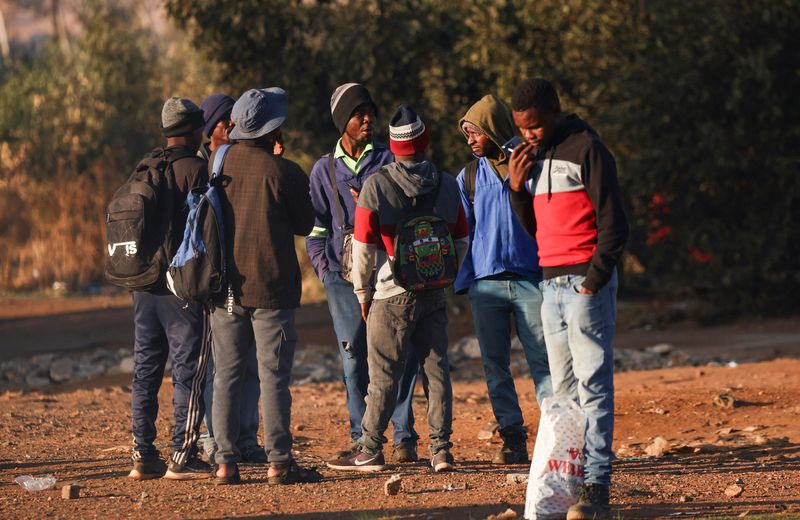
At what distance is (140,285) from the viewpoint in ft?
22.7

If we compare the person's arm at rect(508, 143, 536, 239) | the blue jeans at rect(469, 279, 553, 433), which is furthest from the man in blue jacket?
the person's arm at rect(508, 143, 536, 239)

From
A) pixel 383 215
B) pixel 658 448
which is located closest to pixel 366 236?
pixel 383 215

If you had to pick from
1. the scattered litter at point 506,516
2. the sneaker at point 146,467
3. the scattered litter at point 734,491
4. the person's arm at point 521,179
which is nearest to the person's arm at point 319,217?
the sneaker at point 146,467

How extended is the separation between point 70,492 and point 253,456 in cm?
123

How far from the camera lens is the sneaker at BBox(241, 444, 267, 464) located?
753 centimetres

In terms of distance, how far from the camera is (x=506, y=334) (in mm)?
7340

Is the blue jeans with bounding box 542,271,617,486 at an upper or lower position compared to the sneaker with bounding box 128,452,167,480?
upper

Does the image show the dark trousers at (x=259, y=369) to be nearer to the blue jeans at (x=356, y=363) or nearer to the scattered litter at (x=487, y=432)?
the blue jeans at (x=356, y=363)

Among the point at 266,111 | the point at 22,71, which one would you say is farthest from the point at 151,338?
the point at 22,71

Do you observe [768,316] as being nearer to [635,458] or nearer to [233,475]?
[635,458]

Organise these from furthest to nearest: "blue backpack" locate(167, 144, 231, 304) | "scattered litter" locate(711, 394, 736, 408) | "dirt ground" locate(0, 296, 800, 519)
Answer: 1. "scattered litter" locate(711, 394, 736, 408)
2. "blue backpack" locate(167, 144, 231, 304)
3. "dirt ground" locate(0, 296, 800, 519)

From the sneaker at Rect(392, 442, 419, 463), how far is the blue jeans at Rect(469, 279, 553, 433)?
0.53 meters

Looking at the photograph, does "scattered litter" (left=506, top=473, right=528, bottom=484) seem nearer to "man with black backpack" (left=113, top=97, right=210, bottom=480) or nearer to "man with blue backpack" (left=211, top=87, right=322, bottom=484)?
"man with blue backpack" (left=211, top=87, right=322, bottom=484)

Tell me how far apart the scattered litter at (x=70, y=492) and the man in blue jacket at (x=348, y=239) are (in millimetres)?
1655
